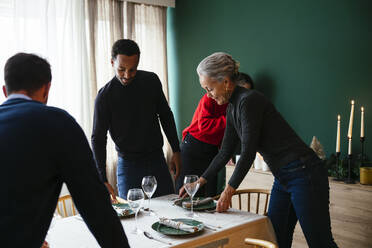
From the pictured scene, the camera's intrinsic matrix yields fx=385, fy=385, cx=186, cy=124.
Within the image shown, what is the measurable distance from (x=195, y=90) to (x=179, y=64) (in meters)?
0.43

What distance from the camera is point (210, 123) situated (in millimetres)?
3189

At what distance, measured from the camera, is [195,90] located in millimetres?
4418

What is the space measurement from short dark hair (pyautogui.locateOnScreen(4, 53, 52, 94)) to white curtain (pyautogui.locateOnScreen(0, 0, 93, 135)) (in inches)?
109

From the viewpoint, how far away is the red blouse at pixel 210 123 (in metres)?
3.17

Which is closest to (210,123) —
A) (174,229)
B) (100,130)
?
(100,130)

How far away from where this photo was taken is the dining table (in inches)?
60.3

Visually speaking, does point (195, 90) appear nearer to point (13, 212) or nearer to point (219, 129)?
point (219, 129)

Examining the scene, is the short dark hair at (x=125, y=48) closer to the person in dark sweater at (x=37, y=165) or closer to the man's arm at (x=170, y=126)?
the man's arm at (x=170, y=126)

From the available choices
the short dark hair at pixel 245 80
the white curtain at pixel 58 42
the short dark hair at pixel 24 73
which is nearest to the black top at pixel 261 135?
the short dark hair at pixel 24 73

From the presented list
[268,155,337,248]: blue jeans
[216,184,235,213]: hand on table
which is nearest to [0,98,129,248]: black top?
[216,184,235,213]: hand on table

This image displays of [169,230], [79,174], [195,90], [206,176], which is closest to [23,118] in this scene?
[79,174]

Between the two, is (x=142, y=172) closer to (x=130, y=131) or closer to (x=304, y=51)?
(x=130, y=131)

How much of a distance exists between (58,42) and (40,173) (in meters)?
3.14

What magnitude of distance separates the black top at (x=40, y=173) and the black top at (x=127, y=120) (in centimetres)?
133
